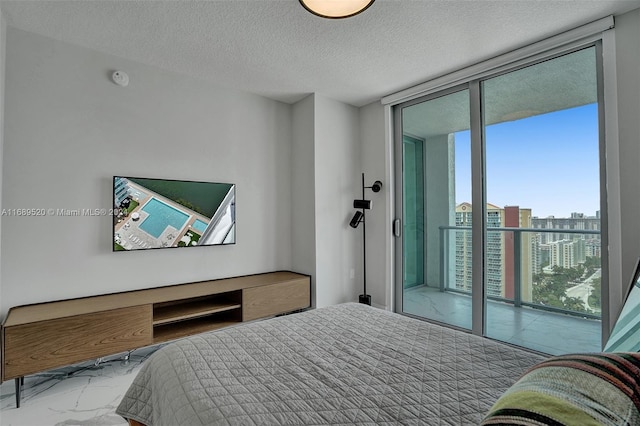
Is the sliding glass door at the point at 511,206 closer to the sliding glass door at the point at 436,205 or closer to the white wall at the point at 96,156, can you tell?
the sliding glass door at the point at 436,205

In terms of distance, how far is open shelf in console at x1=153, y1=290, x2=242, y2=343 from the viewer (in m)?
2.57

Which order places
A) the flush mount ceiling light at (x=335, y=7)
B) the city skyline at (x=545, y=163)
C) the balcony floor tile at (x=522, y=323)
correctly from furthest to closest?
the balcony floor tile at (x=522, y=323) → the city skyline at (x=545, y=163) → the flush mount ceiling light at (x=335, y=7)

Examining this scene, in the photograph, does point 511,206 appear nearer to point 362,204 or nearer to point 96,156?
point 362,204

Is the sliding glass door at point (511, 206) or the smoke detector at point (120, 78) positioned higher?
the smoke detector at point (120, 78)

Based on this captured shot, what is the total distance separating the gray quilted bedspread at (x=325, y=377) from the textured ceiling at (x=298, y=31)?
205cm

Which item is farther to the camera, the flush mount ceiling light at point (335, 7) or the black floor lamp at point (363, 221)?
the black floor lamp at point (363, 221)

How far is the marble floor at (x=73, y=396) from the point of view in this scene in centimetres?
186

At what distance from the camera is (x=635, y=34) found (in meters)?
2.15

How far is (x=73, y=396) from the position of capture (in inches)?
82.2

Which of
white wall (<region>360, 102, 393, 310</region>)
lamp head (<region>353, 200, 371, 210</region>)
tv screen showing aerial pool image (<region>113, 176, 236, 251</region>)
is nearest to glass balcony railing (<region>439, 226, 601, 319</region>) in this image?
white wall (<region>360, 102, 393, 310</region>)

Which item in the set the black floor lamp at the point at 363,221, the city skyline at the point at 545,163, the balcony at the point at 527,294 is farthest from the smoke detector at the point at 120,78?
the balcony at the point at 527,294

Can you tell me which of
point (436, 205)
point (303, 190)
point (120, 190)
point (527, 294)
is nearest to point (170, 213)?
point (120, 190)

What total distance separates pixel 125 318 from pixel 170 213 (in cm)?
98

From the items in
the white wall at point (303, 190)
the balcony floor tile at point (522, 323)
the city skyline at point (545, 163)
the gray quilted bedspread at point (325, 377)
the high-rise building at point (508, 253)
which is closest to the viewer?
the gray quilted bedspread at point (325, 377)
